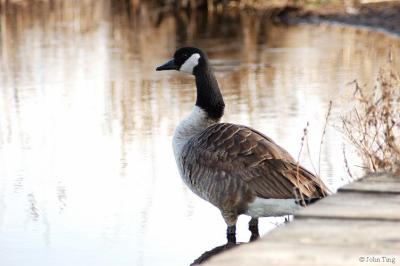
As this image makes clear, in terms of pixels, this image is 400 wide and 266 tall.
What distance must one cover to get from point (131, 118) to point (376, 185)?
7589mm

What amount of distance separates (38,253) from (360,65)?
1036 cm

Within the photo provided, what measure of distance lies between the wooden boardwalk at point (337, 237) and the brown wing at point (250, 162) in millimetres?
1866

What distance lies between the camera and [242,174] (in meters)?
7.44

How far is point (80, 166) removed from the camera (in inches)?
411

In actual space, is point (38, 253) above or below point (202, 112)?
below

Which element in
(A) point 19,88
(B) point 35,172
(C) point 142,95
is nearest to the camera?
(B) point 35,172

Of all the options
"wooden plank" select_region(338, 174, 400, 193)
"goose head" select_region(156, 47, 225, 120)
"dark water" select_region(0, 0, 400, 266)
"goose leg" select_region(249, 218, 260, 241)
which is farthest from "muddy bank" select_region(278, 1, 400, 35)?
"wooden plank" select_region(338, 174, 400, 193)

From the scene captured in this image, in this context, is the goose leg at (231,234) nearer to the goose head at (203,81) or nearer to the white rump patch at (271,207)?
the white rump patch at (271,207)

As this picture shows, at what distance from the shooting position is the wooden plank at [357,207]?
477 centimetres

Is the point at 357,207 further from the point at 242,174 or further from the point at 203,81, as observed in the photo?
the point at 203,81

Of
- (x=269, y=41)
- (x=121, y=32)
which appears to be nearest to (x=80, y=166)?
(x=269, y=41)

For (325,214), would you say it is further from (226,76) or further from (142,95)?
(226,76)

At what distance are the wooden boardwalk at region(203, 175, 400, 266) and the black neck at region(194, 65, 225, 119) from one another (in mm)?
3162

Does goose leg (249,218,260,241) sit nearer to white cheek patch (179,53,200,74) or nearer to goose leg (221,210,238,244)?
goose leg (221,210,238,244)
